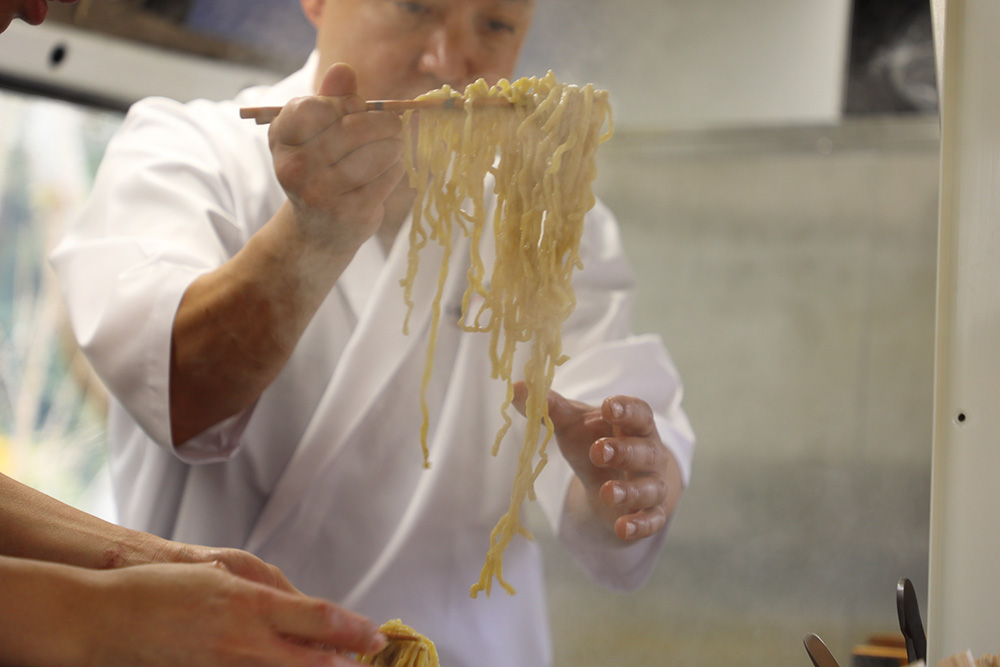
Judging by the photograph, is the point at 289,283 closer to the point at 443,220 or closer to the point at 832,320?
the point at 443,220

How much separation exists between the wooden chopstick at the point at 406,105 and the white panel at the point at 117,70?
303mm

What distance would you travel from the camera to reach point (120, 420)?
1173mm

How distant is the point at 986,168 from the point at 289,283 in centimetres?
80

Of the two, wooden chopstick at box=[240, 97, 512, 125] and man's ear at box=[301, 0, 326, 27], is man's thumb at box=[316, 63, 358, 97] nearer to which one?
wooden chopstick at box=[240, 97, 512, 125]

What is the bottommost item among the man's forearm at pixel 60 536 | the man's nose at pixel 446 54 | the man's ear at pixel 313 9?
the man's forearm at pixel 60 536

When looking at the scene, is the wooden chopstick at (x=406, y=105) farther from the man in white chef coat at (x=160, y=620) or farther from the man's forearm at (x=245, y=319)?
the man in white chef coat at (x=160, y=620)

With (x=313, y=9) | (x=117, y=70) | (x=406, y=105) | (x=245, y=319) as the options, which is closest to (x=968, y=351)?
(x=406, y=105)

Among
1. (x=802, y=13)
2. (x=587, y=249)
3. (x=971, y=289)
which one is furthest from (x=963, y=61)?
(x=802, y=13)

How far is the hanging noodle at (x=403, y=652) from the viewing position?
0.85 metres

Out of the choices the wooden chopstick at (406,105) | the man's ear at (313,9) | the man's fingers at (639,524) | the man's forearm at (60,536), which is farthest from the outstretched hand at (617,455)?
the man's ear at (313,9)

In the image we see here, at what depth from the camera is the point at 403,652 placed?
86 cm

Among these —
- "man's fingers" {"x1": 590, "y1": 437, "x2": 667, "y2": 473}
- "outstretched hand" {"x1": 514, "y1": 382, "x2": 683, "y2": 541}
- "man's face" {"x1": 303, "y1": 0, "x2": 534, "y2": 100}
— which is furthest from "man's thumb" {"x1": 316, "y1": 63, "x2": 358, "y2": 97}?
"man's fingers" {"x1": 590, "y1": 437, "x2": 667, "y2": 473}

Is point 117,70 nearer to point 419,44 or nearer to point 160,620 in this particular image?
point 419,44

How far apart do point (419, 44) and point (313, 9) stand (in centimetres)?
22
